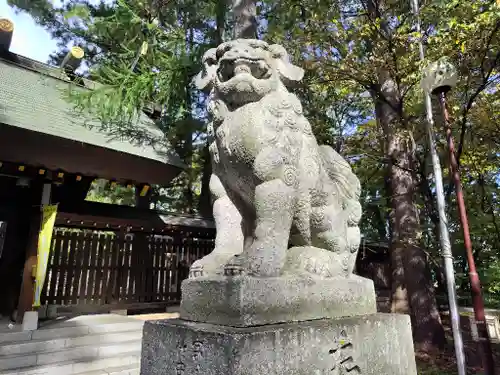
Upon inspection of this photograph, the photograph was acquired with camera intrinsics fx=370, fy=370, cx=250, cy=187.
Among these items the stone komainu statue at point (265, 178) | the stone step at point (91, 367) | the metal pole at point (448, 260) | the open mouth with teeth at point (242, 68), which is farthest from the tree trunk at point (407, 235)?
the stone step at point (91, 367)

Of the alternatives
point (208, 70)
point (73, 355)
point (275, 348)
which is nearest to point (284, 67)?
point (208, 70)

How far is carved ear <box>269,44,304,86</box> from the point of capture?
2385 millimetres

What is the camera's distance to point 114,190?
1530 centimetres

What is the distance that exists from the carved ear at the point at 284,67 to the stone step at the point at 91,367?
5.13m

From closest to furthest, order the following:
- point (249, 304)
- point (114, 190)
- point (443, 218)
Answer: point (249, 304)
point (443, 218)
point (114, 190)

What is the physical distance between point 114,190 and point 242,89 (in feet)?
47.0

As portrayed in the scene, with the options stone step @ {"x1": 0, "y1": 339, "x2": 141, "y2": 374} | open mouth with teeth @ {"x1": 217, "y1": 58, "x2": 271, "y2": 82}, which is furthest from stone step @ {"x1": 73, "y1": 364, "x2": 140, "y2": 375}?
open mouth with teeth @ {"x1": 217, "y1": 58, "x2": 271, "y2": 82}

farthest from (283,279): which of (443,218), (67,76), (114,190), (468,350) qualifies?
(114,190)

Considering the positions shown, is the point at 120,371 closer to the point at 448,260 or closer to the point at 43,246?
the point at 43,246

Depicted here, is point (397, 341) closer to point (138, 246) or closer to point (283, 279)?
point (283, 279)

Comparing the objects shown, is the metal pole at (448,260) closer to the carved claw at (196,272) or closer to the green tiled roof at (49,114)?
the carved claw at (196,272)

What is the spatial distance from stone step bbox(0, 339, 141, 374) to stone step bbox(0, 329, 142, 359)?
0.08 m

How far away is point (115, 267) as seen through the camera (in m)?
7.81

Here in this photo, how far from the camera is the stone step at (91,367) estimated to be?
5.09 m
